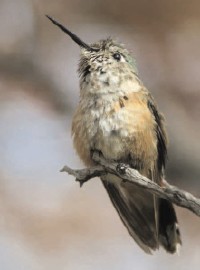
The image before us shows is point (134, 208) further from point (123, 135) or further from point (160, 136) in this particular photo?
point (123, 135)

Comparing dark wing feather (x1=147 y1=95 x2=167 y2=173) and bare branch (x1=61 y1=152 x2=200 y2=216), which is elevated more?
dark wing feather (x1=147 y1=95 x2=167 y2=173)

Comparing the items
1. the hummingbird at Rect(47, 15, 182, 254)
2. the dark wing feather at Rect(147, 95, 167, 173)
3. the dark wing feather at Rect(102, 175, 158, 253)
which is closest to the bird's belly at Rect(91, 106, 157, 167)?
the hummingbird at Rect(47, 15, 182, 254)

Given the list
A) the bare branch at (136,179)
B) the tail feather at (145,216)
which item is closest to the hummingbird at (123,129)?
the tail feather at (145,216)

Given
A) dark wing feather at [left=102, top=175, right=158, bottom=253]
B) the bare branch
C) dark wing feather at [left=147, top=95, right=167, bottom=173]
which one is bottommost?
the bare branch

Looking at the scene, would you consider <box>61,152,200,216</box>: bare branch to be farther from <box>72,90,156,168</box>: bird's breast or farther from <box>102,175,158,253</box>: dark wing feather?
<box>102,175,158,253</box>: dark wing feather

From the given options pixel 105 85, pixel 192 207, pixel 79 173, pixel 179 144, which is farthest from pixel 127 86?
pixel 179 144

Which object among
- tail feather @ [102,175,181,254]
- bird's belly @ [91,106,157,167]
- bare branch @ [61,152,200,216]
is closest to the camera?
bare branch @ [61,152,200,216]

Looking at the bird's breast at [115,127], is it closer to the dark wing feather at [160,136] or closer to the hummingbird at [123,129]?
the hummingbird at [123,129]
